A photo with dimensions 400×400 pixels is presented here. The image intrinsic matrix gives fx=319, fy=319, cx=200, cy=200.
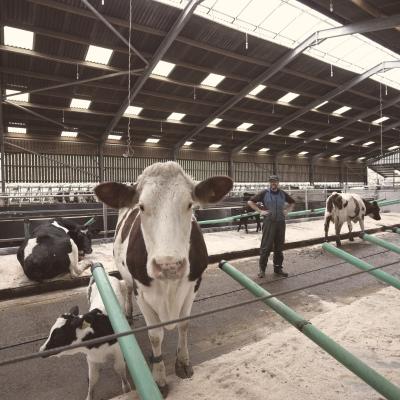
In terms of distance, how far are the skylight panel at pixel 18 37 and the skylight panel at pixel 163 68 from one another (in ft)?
14.4

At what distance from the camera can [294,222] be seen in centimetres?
1026

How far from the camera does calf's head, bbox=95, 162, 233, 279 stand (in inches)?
63.2

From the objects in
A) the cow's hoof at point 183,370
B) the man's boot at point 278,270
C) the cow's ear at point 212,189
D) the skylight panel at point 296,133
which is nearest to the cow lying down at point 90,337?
the cow's hoof at point 183,370

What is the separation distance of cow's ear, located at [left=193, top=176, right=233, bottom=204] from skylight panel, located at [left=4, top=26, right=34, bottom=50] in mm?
10331

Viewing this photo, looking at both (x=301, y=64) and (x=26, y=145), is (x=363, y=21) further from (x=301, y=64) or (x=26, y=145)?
(x=26, y=145)

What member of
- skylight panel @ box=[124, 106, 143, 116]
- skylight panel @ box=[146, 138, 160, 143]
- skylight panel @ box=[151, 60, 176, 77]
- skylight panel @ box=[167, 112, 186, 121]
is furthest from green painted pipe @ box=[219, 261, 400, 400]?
skylight panel @ box=[146, 138, 160, 143]

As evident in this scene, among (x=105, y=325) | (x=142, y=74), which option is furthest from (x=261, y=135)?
(x=105, y=325)

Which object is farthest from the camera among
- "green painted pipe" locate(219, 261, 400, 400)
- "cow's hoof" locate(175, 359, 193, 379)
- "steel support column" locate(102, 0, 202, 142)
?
"steel support column" locate(102, 0, 202, 142)

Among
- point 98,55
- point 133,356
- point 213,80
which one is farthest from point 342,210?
point 98,55

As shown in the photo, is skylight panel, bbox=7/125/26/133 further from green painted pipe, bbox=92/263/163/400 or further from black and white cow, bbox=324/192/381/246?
green painted pipe, bbox=92/263/163/400

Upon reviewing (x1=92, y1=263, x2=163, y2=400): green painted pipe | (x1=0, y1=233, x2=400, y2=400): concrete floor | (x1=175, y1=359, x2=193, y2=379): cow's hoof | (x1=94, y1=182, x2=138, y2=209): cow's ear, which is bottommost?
(x1=0, y1=233, x2=400, y2=400): concrete floor

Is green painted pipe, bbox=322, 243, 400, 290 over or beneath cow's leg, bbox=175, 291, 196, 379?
over

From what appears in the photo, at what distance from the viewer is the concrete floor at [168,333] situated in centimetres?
222

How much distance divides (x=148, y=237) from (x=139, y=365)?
72 cm
